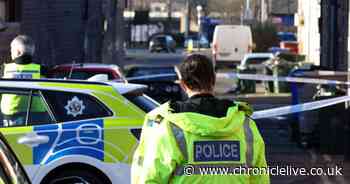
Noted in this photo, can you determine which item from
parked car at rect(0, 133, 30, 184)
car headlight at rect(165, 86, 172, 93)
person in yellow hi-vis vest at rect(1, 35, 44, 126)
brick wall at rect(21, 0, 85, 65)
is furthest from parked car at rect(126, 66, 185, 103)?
parked car at rect(0, 133, 30, 184)

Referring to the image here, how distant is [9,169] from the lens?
413 cm

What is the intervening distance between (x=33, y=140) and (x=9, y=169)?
13.9 feet

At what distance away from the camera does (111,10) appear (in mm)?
30797

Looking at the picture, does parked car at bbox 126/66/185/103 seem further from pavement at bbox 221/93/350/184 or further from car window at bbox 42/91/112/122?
car window at bbox 42/91/112/122

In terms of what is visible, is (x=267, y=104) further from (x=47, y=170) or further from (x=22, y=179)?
(x=22, y=179)

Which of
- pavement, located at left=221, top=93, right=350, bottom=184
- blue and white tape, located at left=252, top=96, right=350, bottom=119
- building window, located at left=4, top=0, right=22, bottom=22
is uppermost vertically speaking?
building window, located at left=4, top=0, right=22, bottom=22

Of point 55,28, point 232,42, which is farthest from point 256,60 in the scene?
point 55,28

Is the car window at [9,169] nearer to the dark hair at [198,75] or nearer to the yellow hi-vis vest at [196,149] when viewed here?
the yellow hi-vis vest at [196,149]

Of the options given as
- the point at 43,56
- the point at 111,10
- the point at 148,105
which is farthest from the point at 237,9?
the point at 148,105

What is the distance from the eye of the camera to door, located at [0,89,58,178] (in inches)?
327

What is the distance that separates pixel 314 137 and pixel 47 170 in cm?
728

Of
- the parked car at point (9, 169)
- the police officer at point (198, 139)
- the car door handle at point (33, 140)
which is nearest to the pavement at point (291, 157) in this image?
the car door handle at point (33, 140)

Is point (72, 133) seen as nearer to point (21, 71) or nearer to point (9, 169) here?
point (21, 71)

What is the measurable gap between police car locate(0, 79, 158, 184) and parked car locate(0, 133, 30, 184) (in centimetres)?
398
